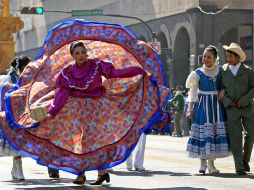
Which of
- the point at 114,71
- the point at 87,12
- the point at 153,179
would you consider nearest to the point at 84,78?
the point at 114,71

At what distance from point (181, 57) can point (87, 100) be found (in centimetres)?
3709

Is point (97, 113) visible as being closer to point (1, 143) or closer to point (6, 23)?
point (1, 143)

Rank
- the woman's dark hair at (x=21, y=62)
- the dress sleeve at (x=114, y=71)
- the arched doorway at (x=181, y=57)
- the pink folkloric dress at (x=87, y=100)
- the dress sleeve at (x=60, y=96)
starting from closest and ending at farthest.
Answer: the pink folkloric dress at (x=87, y=100)
the dress sleeve at (x=60, y=96)
the dress sleeve at (x=114, y=71)
the woman's dark hair at (x=21, y=62)
the arched doorway at (x=181, y=57)

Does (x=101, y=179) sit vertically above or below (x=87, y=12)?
below

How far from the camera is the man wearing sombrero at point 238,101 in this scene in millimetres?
12984

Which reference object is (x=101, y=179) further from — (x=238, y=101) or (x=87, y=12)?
(x=87, y=12)

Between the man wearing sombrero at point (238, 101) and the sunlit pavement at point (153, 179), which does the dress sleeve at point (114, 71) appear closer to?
the sunlit pavement at point (153, 179)

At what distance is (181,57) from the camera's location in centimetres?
4797

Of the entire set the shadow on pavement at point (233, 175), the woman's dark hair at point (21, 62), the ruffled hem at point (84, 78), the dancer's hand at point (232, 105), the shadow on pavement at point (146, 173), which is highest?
the woman's dark hair at point (21, 62)

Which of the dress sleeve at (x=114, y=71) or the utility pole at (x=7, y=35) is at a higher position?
the utility pole at (x=7, y=35)

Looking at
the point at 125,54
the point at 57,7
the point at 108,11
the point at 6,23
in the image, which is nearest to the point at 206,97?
the point at 125,54

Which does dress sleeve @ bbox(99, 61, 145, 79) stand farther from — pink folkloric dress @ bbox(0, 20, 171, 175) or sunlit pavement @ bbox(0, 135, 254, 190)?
sunlit pavement @ bbox(0, 135, 254, 190)

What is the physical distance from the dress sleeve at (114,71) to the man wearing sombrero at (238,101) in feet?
7.50

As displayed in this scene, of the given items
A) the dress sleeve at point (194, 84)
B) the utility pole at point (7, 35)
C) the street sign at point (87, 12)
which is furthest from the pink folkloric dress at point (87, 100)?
the street sign at point (87, 12)
